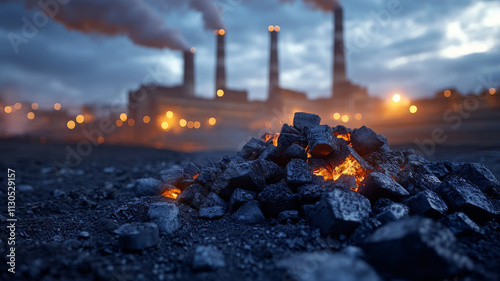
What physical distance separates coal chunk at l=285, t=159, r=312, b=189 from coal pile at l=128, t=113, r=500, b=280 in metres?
0.01

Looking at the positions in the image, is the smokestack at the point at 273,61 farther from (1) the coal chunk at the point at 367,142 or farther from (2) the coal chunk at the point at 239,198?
(2) the coal chunk at the point at 239,198

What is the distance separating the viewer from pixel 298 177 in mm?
3152

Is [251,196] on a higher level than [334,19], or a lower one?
lower

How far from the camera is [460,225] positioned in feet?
7.98

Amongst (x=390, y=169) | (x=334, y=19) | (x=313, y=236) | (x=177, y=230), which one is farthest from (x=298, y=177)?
(x=334, y=19)

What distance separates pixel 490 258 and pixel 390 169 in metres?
1.39

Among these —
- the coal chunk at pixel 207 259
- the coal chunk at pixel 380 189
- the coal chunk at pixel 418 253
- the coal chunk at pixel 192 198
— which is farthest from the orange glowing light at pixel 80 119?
the coal chunk at pixel 418 253

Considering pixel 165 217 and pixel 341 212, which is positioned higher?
pixel 341 212

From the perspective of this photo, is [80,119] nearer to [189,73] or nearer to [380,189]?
[189,73]

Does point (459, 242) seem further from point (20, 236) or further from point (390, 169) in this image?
point (20, 236)

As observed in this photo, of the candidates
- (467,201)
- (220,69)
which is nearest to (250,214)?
(467,201)

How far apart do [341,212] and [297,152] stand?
132cm

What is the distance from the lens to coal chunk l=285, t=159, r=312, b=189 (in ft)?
10.3

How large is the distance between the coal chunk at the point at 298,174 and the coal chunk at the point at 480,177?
2181 millimetres
